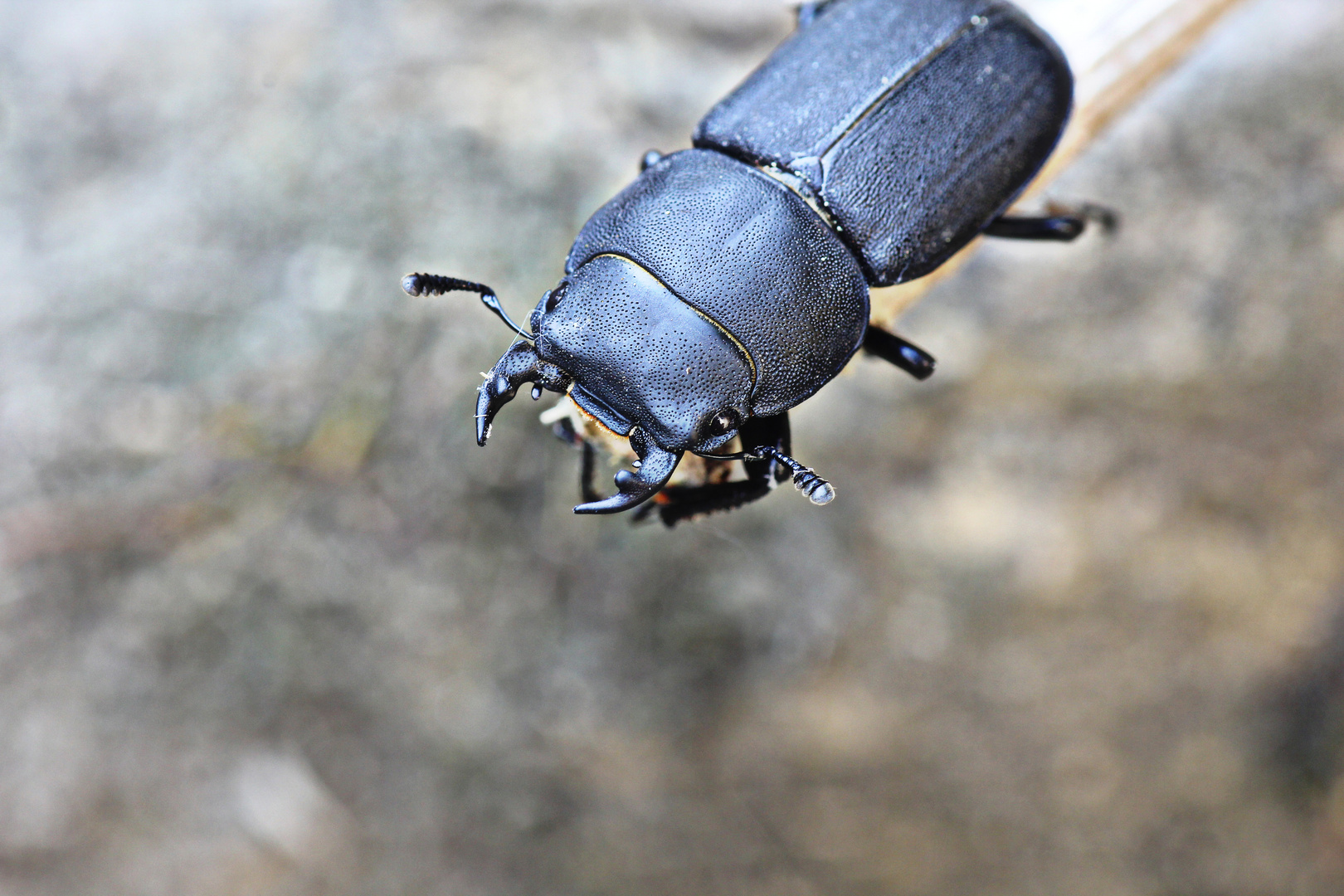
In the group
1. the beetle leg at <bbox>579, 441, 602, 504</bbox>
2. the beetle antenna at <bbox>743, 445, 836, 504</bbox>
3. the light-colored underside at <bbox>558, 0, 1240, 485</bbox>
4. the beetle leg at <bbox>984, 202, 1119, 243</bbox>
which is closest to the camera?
the beetle antenna at <bbox>743, 445, 836, 504</bbox>

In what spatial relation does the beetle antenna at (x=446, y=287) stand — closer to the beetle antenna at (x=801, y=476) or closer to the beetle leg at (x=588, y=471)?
the beetle leg at (x=588, y=471)

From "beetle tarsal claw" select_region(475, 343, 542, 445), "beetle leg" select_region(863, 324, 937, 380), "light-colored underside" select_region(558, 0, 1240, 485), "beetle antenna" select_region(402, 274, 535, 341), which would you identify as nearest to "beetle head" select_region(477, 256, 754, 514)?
"beetle tarsal claw" select_region(475, 343, 542, 445)

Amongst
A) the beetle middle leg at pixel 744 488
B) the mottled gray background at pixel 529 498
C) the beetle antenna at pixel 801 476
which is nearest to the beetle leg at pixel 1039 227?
the mottled gray background at pixel 529 498

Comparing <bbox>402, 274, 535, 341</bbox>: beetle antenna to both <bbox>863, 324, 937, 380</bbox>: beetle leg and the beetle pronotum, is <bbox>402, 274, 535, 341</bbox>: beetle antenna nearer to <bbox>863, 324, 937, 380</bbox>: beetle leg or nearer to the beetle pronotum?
the beetle pronotum

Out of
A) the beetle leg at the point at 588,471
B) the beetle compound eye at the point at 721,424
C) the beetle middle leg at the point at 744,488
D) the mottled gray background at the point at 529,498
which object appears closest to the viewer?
the beetle compound eye at the point at 721,424

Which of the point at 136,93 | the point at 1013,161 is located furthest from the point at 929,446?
the point at 136,93

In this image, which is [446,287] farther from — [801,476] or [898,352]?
[898,352]
